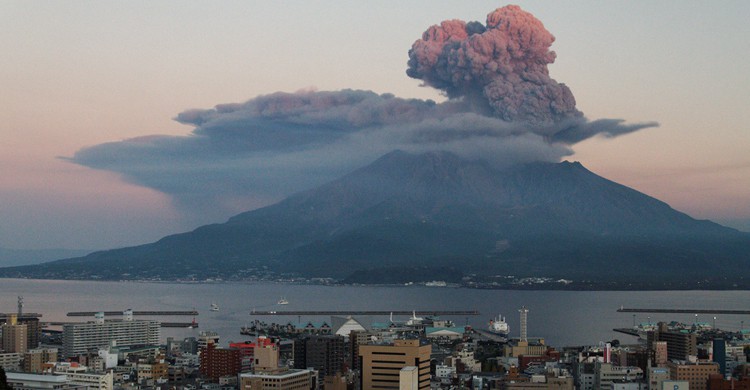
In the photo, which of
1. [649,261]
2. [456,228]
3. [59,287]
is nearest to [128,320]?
[59,287]

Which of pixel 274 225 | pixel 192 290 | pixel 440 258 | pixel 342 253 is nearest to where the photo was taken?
pixel 192 290

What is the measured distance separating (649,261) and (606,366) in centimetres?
5768

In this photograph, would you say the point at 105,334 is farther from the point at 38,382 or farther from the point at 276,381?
the point at 276,381

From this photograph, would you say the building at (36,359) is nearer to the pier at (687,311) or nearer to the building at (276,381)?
the building at (276,381)

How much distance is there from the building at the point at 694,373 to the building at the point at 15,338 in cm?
1518

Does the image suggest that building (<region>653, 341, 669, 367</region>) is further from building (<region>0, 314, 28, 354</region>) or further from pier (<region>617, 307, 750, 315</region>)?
pier (<region>617, 307, 750, 315</region>)

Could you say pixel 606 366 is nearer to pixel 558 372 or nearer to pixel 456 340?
pixel 558 372

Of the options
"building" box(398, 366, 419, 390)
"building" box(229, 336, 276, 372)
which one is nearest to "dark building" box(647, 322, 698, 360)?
"building" box(229, 336, 276, 372)

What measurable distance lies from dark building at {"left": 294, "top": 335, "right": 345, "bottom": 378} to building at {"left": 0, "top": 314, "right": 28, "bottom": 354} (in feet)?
25.6

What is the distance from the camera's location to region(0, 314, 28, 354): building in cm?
2684

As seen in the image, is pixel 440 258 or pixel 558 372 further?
→ pixel 440 258

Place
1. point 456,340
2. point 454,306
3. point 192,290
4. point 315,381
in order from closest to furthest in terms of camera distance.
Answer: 1. point 315,381
2. point 456,340
3. point 454,306
4. point 192,290

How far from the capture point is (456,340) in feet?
103

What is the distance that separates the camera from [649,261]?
75375mm
